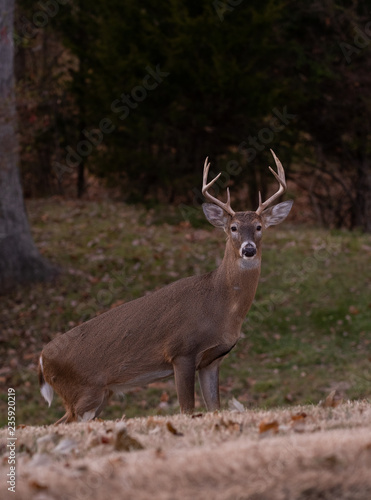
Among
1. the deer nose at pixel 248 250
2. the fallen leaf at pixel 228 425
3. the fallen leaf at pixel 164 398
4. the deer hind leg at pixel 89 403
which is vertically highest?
the deer nose at pixel 248 250

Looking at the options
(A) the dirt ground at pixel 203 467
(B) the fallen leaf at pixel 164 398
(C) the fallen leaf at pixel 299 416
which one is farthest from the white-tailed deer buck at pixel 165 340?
(B) the fallen leaf at pixel 164 398

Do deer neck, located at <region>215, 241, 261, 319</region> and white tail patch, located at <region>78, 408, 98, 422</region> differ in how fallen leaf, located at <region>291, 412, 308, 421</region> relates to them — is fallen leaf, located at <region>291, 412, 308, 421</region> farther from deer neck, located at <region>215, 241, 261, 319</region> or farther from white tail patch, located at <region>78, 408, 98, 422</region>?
white tail patch, located at <region>78, 408, 98, 422</region>

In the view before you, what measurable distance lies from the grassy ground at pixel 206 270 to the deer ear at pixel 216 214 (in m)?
2.93

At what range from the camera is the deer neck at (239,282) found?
19.3ft

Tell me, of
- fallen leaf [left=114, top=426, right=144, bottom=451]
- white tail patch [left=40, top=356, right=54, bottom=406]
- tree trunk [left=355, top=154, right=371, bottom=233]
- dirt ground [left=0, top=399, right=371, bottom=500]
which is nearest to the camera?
dirt ground [left=0, top=399, right=371, bottom=500]

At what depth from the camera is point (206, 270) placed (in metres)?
11.9

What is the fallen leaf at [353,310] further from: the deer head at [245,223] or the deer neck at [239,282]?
the deer neck at [239,282]

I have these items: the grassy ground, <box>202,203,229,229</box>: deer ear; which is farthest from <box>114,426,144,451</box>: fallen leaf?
the grassy ground

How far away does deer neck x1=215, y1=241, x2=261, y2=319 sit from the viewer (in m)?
5.89

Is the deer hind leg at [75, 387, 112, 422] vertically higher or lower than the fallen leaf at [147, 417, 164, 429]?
→ lower

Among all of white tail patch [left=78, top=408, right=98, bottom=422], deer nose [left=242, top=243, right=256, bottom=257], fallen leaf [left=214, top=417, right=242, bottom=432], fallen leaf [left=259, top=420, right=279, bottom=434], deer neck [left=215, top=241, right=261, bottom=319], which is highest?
deer nose [left=242, top=243, right=256, bottom=257]

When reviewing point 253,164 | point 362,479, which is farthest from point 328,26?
point 362,479

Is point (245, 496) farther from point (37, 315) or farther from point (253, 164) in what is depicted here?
point (253, 164)

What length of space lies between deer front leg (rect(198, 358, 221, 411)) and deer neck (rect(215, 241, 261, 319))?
47cm
